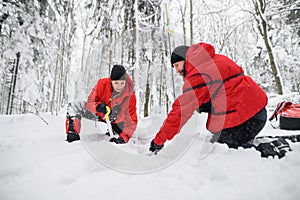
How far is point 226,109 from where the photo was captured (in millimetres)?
1777

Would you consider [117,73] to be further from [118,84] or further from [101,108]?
[101,108]

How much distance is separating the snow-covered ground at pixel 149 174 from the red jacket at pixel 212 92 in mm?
313

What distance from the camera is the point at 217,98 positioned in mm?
1767

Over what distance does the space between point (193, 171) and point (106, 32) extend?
683 centimetres

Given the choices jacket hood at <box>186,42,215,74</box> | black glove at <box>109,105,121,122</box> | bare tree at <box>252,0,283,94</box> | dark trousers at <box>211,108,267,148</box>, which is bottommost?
dark trousers at <box>211,108,267,148</box>

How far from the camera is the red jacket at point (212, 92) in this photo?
1678mm

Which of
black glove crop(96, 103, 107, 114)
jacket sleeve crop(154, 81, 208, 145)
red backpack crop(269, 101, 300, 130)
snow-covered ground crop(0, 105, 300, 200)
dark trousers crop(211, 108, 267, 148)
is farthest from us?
black glove crop(96, 103, 107, 114)

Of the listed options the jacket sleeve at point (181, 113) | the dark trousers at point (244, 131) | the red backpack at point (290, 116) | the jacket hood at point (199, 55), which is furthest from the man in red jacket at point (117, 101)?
the red backpack at point (290, 116)

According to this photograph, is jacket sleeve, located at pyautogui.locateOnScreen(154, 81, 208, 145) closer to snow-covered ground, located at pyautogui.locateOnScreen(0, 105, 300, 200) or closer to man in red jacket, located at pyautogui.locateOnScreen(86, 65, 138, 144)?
snow-covered ground, located at pyautogui.locateOnScreen(0, 105, 300, 200)

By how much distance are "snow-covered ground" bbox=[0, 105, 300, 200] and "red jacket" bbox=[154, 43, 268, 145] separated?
313 millimetres

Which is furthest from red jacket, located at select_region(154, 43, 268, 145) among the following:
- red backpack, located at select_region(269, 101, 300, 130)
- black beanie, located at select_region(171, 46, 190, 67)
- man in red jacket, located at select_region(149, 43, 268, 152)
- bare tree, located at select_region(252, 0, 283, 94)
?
bare tree, located at select_region(252, 0, 283, 94)

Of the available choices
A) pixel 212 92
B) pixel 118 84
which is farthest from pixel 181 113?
pixel 118 84

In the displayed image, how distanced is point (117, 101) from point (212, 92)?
62.5 inches

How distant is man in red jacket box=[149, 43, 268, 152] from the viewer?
1680 millimetres
